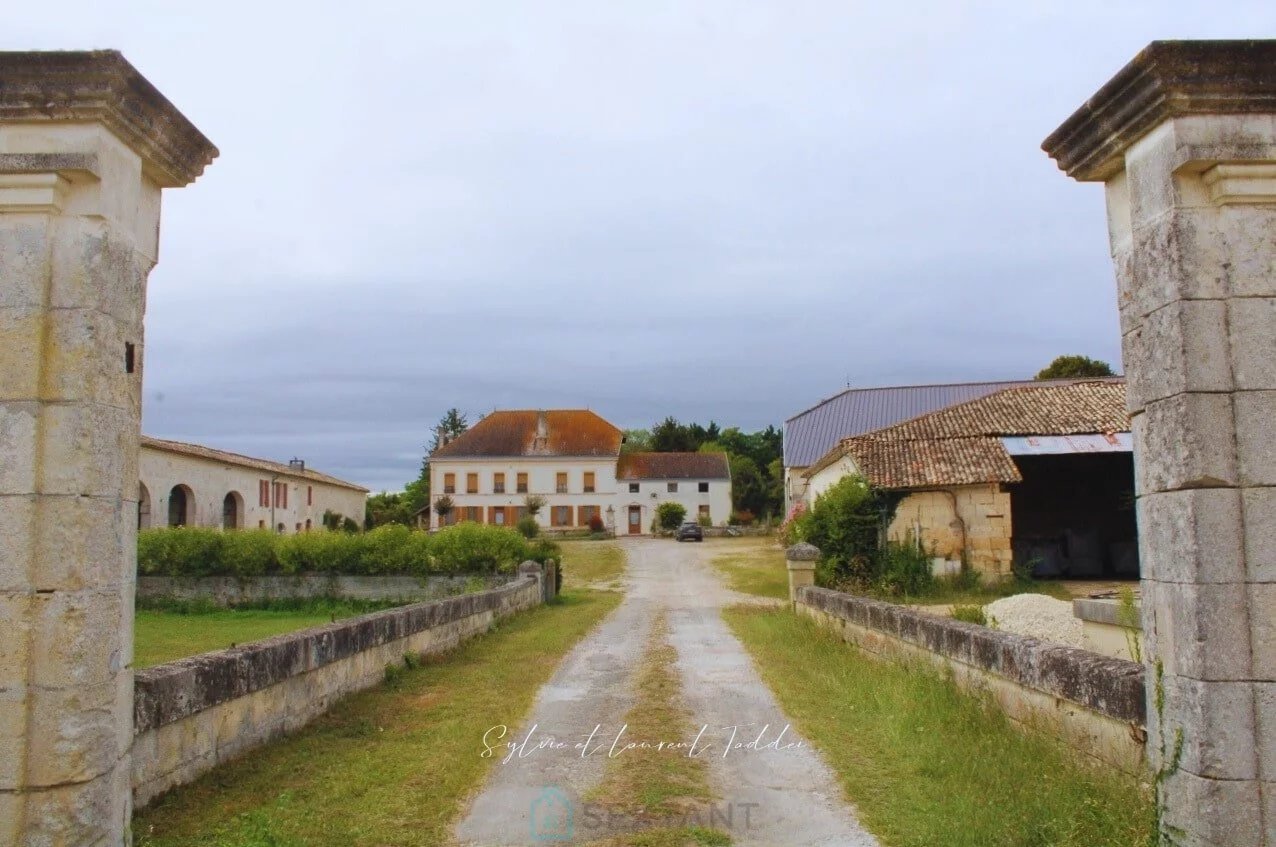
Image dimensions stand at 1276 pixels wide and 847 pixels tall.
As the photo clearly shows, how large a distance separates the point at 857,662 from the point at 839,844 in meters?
5.75

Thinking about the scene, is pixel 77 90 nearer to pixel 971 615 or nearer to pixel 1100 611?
pixel 1100 611

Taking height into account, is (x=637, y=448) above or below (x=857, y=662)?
above

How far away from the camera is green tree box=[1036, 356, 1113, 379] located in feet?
165

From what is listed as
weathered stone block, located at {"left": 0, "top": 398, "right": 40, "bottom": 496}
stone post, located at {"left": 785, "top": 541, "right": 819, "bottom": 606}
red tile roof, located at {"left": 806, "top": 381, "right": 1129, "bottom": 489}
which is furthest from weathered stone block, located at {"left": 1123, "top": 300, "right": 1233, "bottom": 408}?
red tile roof, located at {"left": 806, "top": 381, "right": 1129, "bottom": 489}

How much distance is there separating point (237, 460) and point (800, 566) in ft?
89.8

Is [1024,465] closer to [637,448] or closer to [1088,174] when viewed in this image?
[1088,174]

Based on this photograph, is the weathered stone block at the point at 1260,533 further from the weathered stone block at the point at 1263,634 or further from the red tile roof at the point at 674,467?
the red tile roof at the point at 674,467

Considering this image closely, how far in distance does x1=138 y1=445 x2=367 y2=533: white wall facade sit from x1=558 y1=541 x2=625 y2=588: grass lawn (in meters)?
12.0

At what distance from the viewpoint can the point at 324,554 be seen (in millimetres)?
22625

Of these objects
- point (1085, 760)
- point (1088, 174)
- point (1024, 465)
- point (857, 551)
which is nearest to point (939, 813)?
point (1085, 760)

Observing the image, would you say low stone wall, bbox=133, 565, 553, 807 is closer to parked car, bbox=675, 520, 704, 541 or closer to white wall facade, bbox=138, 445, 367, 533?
white wall facade, bbox=138, 445, 367, 533

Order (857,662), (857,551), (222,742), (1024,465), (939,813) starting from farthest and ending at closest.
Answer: (1024,465) → (857,551) → (857,662) → (222,742) → (939,813)

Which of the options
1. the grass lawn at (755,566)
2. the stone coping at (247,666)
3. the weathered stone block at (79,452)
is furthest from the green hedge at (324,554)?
the weathered stone block at (79,452)

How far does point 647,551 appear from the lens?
4109 cm
